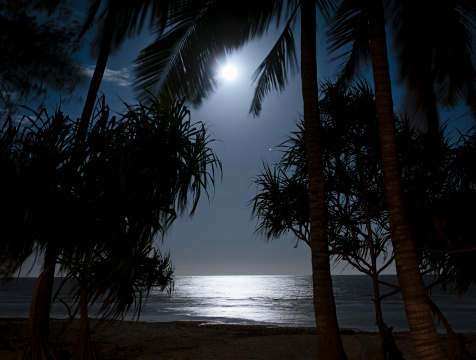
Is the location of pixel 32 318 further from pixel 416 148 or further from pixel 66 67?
pixel 416 148

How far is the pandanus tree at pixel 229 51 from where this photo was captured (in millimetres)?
6605

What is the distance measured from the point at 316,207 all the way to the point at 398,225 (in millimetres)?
1976

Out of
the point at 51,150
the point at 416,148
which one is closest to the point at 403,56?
the point at 416,148

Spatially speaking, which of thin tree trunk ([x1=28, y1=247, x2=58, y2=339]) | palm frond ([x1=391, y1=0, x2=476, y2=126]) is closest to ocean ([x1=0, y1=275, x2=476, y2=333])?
thin tree trunk ([x1=28, y1=247, x2=58, y2=339])

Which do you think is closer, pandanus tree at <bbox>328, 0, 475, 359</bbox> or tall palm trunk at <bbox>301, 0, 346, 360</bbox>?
pandanus tree at <bbox>328, 0, 475, 359</bbox>

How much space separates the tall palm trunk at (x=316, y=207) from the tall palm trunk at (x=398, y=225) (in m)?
1.63

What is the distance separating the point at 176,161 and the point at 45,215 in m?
1.97

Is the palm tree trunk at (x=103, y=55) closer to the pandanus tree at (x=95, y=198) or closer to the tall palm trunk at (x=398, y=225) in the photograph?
the pandanus tree at (x=95, y=198)

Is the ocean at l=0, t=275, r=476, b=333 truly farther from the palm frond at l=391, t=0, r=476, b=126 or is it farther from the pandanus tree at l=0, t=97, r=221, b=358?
the palm frond at l=391, t=0, r=476, b=126

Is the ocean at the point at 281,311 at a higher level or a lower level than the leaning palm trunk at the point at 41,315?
lower

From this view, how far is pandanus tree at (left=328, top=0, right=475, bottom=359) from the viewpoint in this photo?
4277mm

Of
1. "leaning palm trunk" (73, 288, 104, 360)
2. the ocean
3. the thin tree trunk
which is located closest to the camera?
"leaning palm trunk" (73, 288, 104, 360)

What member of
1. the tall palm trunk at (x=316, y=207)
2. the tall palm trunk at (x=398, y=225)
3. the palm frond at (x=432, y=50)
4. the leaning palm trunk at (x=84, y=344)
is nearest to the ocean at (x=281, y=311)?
the leaning palm trunk at (x=84, y=344)

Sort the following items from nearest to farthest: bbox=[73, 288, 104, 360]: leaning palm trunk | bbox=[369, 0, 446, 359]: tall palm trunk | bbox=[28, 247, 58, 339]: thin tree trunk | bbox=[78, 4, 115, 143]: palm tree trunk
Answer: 1. bbox=[369, 0, 446, 359]: tall palm trunk
2. bbox=[73, 288, 104, 360]: leaning palm trunk
3. bbox=[28, 247, 58, 339]: thin tree trunk
4. bbox=[78, 4, 115, 143]: palm tree trunk
